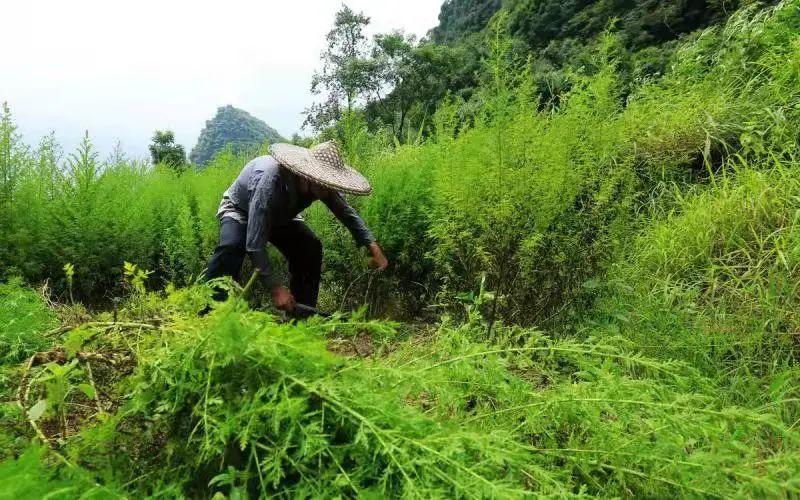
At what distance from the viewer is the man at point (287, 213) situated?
2.91 meters

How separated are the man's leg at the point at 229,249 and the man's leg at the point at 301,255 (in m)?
0.28

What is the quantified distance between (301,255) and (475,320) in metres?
2.17

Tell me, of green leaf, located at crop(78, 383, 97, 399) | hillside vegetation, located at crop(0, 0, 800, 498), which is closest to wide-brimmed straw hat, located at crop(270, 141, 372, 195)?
hillside vegetation, located at crop(0, 0, 800, 498)

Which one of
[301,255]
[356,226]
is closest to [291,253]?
[301,255]

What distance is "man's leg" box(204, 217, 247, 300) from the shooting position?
3.25 m

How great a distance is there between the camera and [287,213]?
10.7 ft

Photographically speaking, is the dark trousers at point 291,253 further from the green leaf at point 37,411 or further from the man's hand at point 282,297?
the green leaf at point 37,411

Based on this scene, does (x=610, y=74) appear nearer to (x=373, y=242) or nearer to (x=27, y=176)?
(x=373, y=242)

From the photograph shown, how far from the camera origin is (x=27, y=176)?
4121 mm

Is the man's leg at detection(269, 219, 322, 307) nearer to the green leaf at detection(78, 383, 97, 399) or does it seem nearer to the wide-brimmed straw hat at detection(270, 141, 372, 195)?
the wide-brimmed straw hat at detection(270, 141, 372, 195)

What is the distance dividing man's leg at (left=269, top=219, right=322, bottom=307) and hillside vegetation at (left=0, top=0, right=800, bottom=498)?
24cm

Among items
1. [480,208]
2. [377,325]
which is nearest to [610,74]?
[480,208]

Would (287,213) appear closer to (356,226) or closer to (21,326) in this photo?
(356,226)

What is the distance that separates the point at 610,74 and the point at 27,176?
15.2ft
